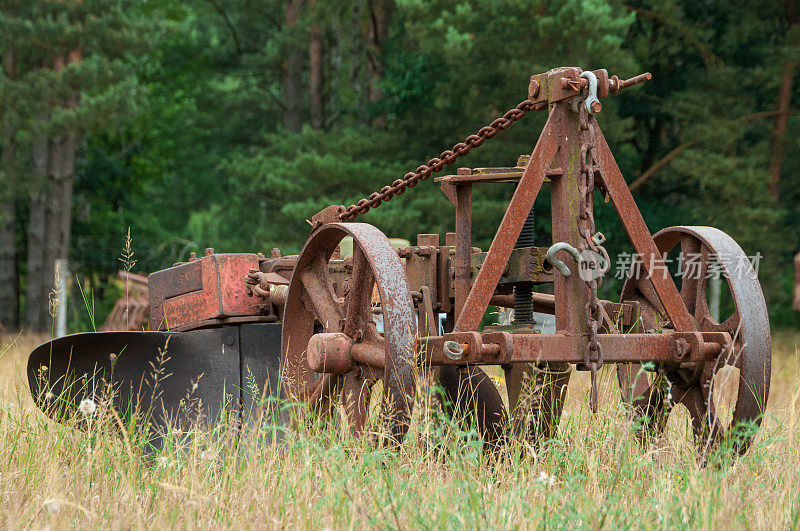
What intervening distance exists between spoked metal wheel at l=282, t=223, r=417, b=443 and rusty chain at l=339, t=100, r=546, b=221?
0.76 feet

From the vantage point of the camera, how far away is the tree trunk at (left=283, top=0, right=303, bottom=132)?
71.9 ft

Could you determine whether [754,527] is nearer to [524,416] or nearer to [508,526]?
[508,526]

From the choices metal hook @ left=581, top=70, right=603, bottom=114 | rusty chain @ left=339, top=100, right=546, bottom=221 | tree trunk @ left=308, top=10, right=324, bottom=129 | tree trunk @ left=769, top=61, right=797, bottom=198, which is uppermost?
tree trunk @ left=308, top=10, right=324, bottom=129

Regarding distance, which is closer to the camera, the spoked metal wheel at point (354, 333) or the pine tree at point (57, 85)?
the spoked metal wheel at point (354, 333)

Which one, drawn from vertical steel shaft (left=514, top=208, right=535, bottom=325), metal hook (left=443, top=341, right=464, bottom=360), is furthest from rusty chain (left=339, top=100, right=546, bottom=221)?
metal hook (left=443, top=341, right=464, bottom=360)

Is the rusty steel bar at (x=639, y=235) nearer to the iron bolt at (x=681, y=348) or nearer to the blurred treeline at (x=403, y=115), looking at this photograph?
the iron bolt at (x=681, y=348)

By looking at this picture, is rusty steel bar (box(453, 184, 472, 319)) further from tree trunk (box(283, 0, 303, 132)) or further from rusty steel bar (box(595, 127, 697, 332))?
tree trunk (box(283, 0, 303, 132))

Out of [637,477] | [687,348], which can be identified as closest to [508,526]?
[637,477]

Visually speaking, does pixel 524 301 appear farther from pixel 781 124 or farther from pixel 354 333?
pixel 781 124

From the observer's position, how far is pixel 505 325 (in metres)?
4.31

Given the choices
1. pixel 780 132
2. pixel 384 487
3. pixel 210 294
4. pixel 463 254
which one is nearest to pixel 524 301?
pixel 463 254

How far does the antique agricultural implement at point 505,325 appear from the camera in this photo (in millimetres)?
3607

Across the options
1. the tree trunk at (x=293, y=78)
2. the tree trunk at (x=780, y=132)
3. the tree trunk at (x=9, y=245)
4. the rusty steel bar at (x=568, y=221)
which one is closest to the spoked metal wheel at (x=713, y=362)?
the rusty steel bar at (x=568, y=221)

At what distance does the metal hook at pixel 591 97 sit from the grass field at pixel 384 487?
1336mm
